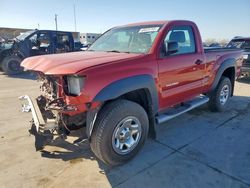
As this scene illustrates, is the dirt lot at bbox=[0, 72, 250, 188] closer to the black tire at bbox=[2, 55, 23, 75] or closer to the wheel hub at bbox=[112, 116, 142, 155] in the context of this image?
the wheel hub at bbox=[112, 116, 142, 155]

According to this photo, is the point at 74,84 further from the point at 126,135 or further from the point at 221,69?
the point at 221,69

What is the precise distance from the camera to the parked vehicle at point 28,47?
11.4 m

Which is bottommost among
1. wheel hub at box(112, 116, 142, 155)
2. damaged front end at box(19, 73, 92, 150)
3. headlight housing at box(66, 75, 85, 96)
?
wheel hub at box(112, 116, 142, 155)

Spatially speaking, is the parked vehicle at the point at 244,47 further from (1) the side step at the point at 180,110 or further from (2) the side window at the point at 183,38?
(2) the side window at the point at 183,38

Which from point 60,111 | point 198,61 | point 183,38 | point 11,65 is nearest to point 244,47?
point 198,61

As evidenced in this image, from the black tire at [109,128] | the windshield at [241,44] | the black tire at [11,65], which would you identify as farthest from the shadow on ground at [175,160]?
the black tire at [11,65]

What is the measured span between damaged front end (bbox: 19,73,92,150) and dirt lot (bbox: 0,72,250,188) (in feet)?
1.51

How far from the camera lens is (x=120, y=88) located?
291 centimetres

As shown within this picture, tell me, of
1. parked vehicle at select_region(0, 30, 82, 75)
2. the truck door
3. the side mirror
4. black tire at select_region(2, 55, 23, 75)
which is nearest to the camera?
the side mirror

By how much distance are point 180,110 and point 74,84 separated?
6.96ft

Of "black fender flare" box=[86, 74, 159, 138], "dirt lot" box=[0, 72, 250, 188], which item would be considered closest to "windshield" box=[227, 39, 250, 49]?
"dirt lot" box=[0, 72, 250, 188]

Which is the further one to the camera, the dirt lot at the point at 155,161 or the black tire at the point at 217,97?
the black tire at the point at 217,97

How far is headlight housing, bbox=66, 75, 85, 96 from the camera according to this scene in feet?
8.75

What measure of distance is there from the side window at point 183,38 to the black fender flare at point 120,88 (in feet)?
2.99
